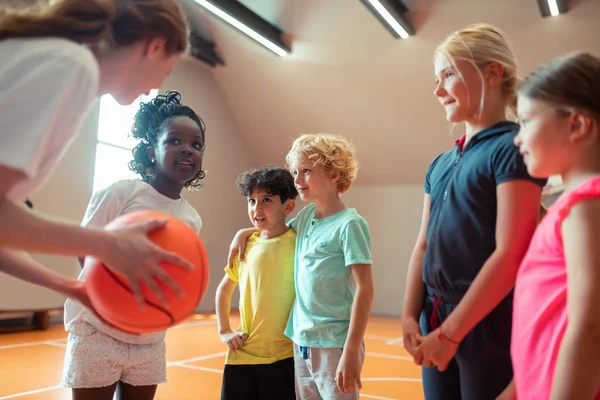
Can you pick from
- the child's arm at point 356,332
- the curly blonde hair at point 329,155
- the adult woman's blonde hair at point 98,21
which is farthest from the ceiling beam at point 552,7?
the adult woman's blonde hair at point 98,21

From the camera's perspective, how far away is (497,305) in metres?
1.67

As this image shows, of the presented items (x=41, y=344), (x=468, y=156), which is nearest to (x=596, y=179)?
(x=468, y=156)

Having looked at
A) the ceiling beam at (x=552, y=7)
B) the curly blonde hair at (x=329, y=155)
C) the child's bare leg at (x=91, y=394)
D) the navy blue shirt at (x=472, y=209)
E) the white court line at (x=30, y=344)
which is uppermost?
the ceiling beam at (x=552, y=7)

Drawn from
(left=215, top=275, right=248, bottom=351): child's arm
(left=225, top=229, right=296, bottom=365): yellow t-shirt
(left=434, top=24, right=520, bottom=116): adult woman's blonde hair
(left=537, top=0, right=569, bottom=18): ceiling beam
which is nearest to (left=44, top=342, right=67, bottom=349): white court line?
(left=215, top=275, right=248, bottom=351): child's arm

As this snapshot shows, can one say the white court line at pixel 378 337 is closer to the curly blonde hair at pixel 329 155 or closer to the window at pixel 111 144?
the window at pixel 111 144

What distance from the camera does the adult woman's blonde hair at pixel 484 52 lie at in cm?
182

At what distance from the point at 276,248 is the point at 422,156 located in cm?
676

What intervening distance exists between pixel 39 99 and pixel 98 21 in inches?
12.5

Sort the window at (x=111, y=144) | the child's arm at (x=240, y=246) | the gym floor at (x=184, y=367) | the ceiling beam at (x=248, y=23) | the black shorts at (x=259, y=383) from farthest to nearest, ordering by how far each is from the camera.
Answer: the window at (x=111, y=144) → the ceiling beam at (x=248, y=23) → the gym floor at (x=184, y=367) → the child's arm at (x=240, y=246) → the black shorts at (x=259, y=383)

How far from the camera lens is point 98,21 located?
1.32 metres

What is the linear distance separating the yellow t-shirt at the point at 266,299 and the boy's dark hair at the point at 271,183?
25 cm

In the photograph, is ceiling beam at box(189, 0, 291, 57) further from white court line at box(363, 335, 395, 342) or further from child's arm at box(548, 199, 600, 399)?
child's arm at box(548, 199, 600, 399)

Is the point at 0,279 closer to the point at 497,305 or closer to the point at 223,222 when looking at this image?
the point at 223,222

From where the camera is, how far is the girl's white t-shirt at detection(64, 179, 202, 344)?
7.13 ft
